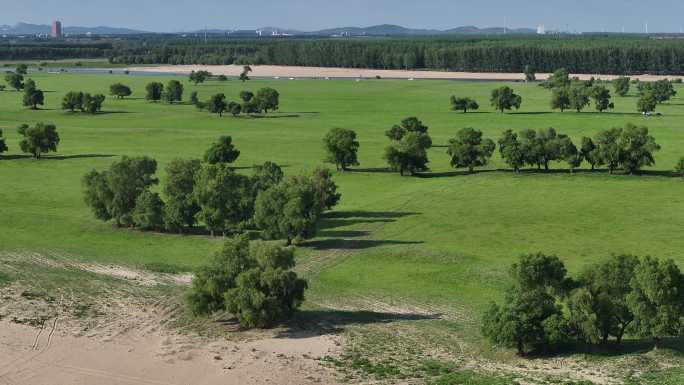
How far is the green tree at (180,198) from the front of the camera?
7081 cm

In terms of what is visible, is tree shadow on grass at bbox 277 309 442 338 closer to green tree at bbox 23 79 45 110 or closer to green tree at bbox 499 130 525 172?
green tree at bbox 499 130 525 172

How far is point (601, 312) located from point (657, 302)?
2466 mm

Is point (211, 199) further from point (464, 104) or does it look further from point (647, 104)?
point (647, 104)

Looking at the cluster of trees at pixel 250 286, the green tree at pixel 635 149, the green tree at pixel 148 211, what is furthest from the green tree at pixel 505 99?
the cluster of trees at pixel 250 286

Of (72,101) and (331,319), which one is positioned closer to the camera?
(331,319)

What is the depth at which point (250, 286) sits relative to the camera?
4894 cm

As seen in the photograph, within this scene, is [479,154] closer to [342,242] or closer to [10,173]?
[342,242]

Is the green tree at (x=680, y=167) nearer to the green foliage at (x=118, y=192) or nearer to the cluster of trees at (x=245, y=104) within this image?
the green foliage at (x=118, y=192)

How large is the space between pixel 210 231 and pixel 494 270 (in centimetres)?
2150

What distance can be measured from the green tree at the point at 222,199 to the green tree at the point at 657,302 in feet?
105

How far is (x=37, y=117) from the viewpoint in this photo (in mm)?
146375

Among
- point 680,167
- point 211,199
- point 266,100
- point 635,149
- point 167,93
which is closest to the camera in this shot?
point 211,199

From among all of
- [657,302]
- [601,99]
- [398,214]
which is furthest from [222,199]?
[601,99]

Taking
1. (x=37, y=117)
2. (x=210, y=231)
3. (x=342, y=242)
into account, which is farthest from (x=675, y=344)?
(x=37, y=117)
